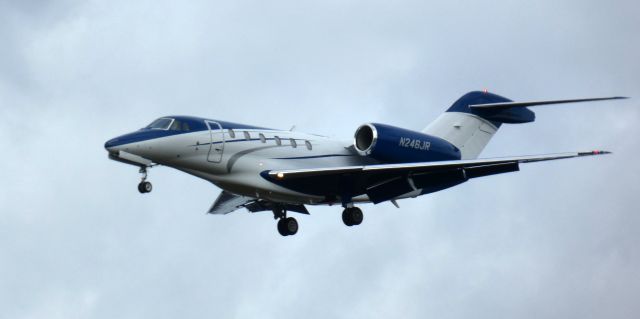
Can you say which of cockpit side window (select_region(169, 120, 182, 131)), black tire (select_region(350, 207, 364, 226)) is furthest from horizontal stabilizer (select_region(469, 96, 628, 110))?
cockpit side window (select_region(169, 120, 182, 131))

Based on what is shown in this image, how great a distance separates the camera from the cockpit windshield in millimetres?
29453

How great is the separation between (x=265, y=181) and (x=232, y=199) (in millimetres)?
4027

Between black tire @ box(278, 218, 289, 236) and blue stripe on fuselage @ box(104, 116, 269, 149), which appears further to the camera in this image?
black tire @ box(278, 218, 289, 236)

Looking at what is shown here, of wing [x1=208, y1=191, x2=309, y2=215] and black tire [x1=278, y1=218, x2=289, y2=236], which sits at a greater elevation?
wing [x1=208, y1=191, x2=309, y2=215]

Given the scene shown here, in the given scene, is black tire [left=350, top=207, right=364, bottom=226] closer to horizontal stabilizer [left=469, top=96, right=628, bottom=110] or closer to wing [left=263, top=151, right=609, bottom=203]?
wing [left=263, top=151, right=609, bottom=203]

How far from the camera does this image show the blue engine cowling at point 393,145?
104 feet

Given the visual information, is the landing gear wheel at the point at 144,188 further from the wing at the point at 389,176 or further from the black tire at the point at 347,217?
the black tire at the point at 347,217

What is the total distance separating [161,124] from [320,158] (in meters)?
4.93

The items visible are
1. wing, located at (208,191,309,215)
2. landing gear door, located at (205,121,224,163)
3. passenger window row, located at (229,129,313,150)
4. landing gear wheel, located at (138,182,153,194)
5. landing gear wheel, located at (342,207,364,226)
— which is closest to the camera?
landing gear wheel, located at (138,182,153,194)

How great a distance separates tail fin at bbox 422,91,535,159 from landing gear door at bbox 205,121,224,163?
798 centimetres

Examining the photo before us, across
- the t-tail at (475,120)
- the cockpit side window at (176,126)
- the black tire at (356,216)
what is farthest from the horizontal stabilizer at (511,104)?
the cockpit side window at (176,126)

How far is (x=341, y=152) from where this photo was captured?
3250 cm

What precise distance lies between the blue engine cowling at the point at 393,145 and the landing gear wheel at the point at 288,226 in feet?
9.71

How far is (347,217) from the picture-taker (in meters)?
32.1
